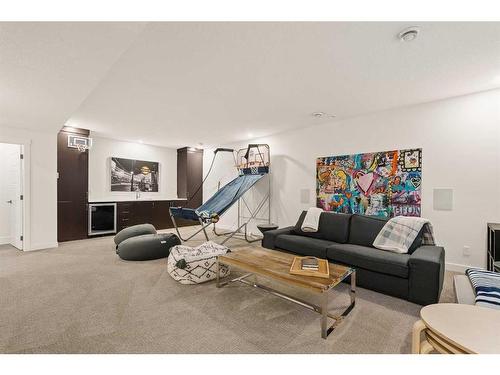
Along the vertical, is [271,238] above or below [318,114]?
below

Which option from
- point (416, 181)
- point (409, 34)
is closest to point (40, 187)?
point (409, 34)

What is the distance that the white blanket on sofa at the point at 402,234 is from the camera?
2766mm

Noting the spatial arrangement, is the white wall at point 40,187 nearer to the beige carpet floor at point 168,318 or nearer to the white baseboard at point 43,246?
the white baseboard at point 43,246

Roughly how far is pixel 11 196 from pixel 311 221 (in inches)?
236

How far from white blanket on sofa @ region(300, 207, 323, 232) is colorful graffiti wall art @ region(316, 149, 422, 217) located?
0.78m

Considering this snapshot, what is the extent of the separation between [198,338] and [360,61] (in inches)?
117

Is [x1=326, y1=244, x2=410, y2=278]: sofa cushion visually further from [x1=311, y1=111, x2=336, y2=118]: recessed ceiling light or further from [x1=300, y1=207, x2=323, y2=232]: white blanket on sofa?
[x1=311, y1=111, x2=336, y2=118]: recessed ceiling light

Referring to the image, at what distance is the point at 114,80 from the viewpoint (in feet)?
9.30

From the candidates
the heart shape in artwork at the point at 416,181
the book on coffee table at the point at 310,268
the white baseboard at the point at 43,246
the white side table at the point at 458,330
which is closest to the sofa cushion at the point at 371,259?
the book on coffee table at the point at 310,268

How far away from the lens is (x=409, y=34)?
1.90m

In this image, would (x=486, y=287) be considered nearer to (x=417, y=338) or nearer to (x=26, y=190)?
(x=417, y=338)

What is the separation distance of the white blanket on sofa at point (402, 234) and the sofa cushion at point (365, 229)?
12 cm

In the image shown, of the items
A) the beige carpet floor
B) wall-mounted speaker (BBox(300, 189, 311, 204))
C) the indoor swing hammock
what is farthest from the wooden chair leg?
wall-mounted speaker (BBox(300, 189, 311, 204))
